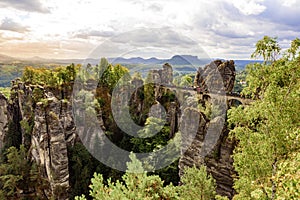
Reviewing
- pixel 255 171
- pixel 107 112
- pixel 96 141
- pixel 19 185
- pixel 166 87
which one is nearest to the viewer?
pixel 255 171

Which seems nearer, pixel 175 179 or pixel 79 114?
pixel 175 179

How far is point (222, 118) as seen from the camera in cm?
1523

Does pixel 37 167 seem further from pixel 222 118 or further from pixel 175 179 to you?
pixel 222 118

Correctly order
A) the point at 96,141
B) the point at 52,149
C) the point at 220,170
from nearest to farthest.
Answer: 1. the point at 220,170
2. the point at 52,149
3. the point at 96,141

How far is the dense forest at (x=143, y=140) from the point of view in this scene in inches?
302

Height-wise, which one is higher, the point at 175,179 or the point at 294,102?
the point at 294,102

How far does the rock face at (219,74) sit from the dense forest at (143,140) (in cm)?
153

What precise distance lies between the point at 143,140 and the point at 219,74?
11.5 metres

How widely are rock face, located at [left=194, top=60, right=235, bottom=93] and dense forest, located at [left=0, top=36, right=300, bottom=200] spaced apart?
1.53 meters

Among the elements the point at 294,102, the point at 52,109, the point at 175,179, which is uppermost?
the point at 294,102

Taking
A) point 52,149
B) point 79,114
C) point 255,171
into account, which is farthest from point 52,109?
point 255,171

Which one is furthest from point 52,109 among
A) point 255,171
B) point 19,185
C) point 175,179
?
point 255,171

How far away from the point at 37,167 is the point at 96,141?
704cm

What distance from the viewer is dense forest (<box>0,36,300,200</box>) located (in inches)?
302
